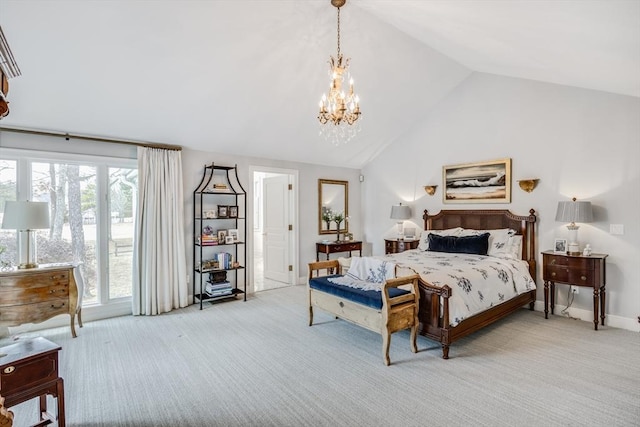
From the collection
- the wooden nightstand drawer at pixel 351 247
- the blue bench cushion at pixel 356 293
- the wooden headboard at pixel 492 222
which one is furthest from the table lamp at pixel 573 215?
the wooden nightstand drawer at pixel 351 247

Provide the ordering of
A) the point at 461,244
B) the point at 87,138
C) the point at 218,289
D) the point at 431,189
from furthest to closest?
the point at 431,189 → the point at 218,289 → the point at 461,244 → the point at 87,138

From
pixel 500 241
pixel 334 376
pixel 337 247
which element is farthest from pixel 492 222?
pixel 334 376

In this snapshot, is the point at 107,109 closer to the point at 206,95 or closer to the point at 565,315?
the point at 206,95

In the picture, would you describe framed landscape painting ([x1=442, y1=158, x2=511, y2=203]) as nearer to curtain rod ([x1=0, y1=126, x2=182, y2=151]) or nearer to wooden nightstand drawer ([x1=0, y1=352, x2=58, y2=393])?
A: curtain rod ([x1=0, y1=126, x2=182, y2=151])

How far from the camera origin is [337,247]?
21.2 feet

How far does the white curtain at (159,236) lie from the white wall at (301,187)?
22cm

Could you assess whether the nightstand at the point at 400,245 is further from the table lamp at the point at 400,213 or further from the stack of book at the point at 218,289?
the stack of book at the point at 218,289

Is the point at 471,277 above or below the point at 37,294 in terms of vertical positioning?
above

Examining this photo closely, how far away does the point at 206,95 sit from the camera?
4078mm

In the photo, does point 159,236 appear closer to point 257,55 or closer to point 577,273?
point 257,55

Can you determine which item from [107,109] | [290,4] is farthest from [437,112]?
[107,109]

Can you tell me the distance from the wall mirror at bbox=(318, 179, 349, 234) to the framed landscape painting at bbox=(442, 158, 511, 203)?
2.05m

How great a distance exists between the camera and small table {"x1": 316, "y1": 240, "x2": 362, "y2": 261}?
6336 millimetres

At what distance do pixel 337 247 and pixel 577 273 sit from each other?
3.67 meters
